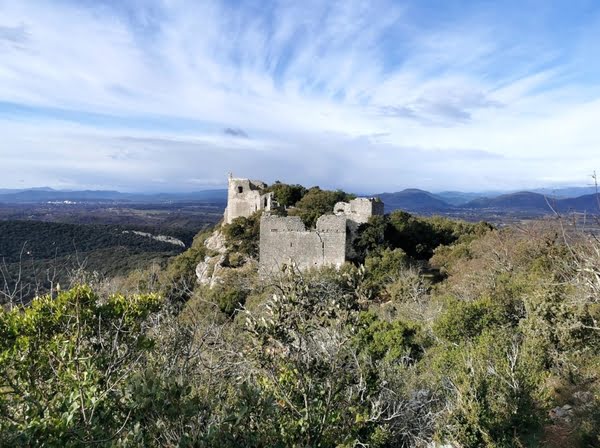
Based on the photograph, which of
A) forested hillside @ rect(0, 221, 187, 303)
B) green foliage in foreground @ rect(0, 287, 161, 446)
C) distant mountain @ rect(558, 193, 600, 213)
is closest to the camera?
green foliage in foreground @ rect(0, 287, 161, 446)

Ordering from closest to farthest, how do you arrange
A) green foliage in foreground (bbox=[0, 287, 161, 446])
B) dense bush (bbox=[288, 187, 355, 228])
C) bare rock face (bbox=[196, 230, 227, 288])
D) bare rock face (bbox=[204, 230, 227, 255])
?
green foliage in foreground (bbox=[0, 287, 161, 446])
bare rock face (bbox=[196, 230, 227, 288])
dense bush (bbox=[288, 187, 355, 228])
bare rock face (bbox=[204, 230, 227, 255])

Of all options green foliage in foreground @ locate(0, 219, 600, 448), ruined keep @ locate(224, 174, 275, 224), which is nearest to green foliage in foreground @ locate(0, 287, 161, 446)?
green foliage in foreground @ locate(0, 219, 600, 448)

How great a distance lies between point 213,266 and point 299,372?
2166 cm

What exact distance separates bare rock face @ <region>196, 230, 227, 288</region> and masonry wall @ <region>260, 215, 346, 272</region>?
12.3 ft

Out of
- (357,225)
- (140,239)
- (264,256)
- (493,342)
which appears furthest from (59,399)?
(140,239)

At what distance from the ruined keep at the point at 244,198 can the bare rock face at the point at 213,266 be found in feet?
8.72

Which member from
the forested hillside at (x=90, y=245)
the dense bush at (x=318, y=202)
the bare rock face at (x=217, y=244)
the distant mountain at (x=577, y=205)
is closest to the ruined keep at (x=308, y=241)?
the dense bush at (x=318, y=202)

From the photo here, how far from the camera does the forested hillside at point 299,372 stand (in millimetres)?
3855

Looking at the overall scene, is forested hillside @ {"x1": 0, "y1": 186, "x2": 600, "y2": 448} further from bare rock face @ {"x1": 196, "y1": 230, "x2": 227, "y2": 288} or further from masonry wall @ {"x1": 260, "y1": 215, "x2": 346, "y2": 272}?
bare rock face @ {"x1": 196, "y1": 230, "x2": 227, "y2": 288}

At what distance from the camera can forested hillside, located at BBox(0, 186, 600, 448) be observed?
3855 millimetres

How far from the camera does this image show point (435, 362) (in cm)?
961

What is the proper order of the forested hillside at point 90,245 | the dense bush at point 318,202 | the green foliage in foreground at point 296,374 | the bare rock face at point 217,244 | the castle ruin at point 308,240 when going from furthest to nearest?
the forested hillside at point 90,245 < the bare rock face at point 217,244 < the dense bush at point 318,202 < the castle ruin at point 308,240 < the green foliage in foreground at point 296,374

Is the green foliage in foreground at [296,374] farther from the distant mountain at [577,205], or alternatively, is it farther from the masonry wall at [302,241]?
the masonry wall at [302,241]

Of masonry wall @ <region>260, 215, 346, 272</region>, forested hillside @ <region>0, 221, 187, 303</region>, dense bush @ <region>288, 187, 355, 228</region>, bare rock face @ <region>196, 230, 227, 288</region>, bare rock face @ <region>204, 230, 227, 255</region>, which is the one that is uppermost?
dense bush @ <region>288, 187, 355, 228</region>
